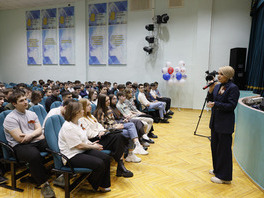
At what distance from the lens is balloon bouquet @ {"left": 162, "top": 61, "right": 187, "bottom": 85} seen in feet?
26.1

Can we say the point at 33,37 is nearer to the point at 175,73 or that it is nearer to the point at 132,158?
the point at 175,73

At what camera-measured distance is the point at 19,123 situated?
2.50 meters

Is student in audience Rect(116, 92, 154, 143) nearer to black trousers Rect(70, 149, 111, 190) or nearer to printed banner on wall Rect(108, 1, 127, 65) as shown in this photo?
black trousers Rect(70, 149, 111, 190)

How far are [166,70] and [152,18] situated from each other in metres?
2.40

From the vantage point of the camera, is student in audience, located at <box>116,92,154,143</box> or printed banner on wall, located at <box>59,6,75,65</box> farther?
printed banner on wall, located at <box>59,6,75,65</box>

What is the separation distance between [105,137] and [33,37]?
1021 centimetres

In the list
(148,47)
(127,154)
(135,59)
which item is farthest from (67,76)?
(127,154)

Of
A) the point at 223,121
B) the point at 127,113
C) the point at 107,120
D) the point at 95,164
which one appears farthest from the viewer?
the point at 127,113

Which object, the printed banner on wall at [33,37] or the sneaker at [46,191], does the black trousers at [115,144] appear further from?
the printed banner on wall at [33,37]

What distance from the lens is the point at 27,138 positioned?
2.47 metres

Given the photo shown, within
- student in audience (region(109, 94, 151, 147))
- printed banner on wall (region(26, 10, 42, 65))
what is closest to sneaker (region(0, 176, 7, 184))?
student in audience (region(109, 94, 151, 147))

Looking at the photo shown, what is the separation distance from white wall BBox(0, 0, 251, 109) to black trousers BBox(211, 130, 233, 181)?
18.6 feet

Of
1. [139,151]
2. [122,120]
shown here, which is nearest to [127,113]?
[122,120]

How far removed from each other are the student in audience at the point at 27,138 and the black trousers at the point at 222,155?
219 cm
